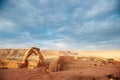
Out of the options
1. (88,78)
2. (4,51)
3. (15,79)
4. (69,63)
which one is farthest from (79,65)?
(4,51)

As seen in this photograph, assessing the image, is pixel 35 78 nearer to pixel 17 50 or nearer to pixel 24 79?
pixel 24 79

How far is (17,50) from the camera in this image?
103188 millimetres

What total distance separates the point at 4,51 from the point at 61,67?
8868 cm

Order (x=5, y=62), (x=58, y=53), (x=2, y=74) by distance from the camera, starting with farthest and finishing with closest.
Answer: (x=58, y=53)
(x=5, y=62)
(x=2, y=74)

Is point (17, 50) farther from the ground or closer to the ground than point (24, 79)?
farther from the ground

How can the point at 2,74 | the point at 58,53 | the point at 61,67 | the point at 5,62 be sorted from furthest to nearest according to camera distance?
the point at 58,53, the point at 5,62, the point at 61,67, the point at 2,74

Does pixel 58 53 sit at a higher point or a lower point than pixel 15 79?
higher

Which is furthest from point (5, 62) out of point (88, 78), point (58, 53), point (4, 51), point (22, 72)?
point (58, 53)

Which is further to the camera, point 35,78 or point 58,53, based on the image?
point 58,53

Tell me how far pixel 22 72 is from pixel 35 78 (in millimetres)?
1675

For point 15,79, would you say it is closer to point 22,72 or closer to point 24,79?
point 24,79

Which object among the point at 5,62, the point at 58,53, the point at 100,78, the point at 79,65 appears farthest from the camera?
the point at 58,53

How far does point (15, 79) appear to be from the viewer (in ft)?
34.9

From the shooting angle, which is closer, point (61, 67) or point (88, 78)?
point (88, 78)
